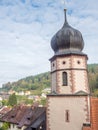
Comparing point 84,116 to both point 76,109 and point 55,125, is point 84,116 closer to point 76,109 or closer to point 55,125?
point 76,109

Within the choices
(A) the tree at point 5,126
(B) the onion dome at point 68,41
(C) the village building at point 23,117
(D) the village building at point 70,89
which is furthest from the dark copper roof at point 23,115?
(B) the onion dome at point 68,41

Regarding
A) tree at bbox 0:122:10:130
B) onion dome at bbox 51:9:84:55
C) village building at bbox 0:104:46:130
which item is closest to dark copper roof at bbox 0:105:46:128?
village building at bbox 0:104:46:130

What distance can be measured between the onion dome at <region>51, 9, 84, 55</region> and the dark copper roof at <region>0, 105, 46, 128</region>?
1712 cm

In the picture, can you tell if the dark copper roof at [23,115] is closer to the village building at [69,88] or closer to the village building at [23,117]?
the village building at [23,117]

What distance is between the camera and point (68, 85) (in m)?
20.4

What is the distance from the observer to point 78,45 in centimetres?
2194

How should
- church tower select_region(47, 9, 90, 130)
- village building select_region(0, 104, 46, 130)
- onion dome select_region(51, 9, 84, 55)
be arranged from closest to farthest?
church tower select_region(47, 9, 90, 130), onion dome select_region(51, 9, 84, 55), village building select_region(0, 104, 46, 130)

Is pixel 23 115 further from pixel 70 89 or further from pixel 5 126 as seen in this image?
pixel 70 89

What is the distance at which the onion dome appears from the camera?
70.8 feet

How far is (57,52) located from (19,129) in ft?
63.0

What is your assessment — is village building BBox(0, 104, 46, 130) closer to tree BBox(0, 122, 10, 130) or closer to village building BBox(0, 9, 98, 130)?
tree BBox(0, 122, 10, 130)

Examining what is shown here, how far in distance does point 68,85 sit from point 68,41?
14.2ft

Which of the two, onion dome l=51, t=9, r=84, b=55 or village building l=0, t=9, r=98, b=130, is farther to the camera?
onion dome l=51, t=9, r=84, b=55

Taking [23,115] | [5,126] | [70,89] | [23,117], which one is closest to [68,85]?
[70,89]
